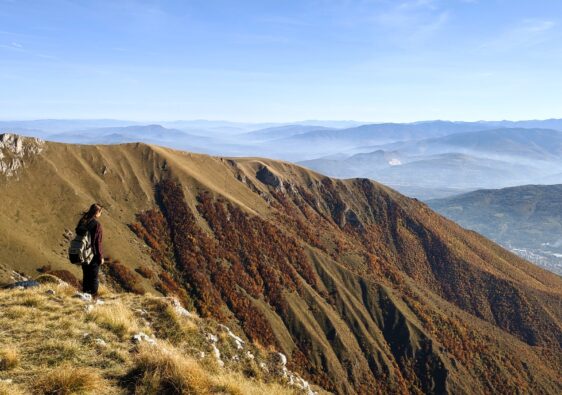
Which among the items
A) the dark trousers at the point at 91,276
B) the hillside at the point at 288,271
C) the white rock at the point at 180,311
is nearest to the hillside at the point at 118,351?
the white rock at the point at 180,311

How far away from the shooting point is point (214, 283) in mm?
100562

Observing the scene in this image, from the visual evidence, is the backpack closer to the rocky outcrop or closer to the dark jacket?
the dark jacket

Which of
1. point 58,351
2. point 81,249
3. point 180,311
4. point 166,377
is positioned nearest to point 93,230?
point 81,249

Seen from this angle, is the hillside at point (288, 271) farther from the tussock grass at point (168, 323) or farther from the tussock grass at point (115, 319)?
the tussock grass at point (115, 319)

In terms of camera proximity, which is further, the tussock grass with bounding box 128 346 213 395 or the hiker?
the hiker

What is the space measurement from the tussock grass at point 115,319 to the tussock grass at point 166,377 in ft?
12.6

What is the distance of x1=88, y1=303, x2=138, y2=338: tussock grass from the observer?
15508 mm

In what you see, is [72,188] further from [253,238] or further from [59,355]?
[59,355]

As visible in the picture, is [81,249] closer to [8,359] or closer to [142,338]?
[142,338]

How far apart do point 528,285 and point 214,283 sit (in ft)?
497

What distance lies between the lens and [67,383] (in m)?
10.1

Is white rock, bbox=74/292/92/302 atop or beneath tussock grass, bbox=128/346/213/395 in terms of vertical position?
beneath

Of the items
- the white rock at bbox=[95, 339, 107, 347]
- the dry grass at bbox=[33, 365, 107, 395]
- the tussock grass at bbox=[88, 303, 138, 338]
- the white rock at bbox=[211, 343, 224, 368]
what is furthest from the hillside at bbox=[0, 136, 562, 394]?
the dry grass at bbox=[33, 365, 107, 395]

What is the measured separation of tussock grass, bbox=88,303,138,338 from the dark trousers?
208cm
